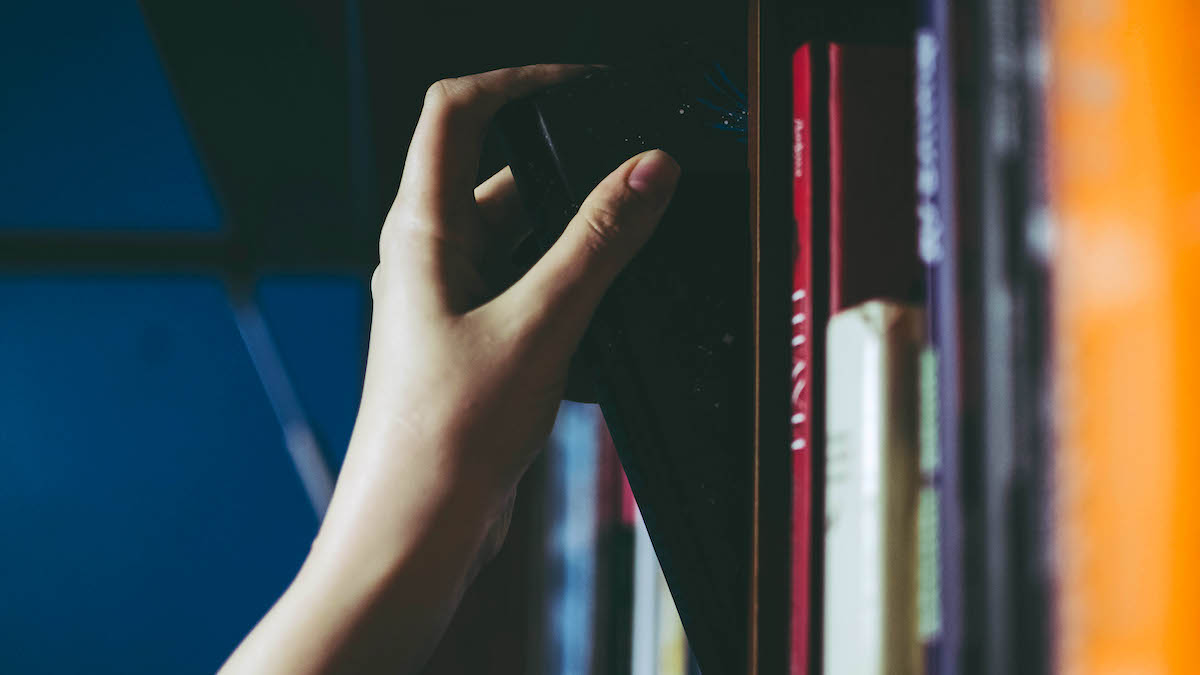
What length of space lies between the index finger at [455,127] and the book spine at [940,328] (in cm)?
29

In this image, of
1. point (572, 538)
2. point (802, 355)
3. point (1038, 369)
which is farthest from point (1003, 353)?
point (572, 538)

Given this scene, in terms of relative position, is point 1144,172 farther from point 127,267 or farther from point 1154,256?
point 127,267

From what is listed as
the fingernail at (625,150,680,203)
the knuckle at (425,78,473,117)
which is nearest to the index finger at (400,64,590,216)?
the knuckle at (425,78,473,117)

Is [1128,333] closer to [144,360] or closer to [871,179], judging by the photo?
[871,179]

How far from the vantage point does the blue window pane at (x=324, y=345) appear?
106cm

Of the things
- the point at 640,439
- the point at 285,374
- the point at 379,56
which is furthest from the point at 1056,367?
the point at 285,374

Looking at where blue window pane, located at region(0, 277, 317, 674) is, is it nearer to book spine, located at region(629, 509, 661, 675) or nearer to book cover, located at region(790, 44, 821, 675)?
book spine, located at region(629, 509, 661, 675)

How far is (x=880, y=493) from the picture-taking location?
33 centimetres

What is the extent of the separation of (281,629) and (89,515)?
2.33 feet

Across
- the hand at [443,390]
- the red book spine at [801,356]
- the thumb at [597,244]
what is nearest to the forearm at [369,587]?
the hand at [443,390]

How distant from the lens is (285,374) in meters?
1.08

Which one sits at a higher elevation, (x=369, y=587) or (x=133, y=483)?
(x=133, y=483)

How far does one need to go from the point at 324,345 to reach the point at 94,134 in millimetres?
410

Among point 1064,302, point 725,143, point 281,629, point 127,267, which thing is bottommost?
point 281,629
